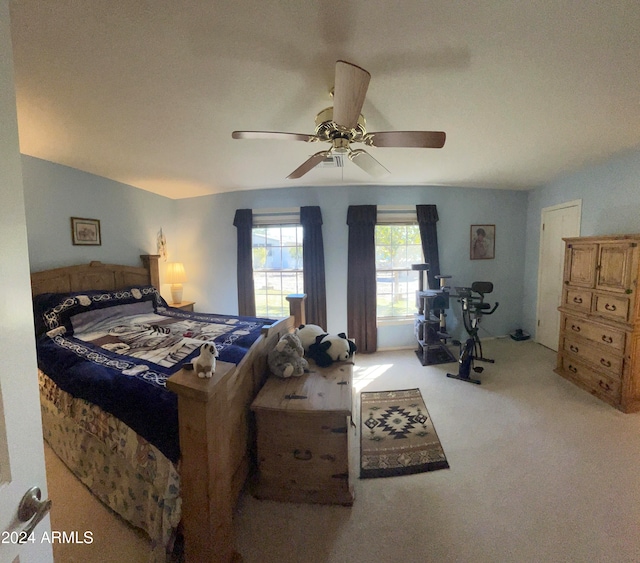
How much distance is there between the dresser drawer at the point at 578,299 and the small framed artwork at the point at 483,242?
123cm

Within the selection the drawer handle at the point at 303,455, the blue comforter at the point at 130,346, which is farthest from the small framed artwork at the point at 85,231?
the drawer handle at the point at 303,455

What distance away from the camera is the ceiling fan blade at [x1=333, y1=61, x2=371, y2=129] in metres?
1.12

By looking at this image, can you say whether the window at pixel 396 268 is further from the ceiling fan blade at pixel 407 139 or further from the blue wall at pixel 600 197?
the ceiling fan blade at pixel 407 139

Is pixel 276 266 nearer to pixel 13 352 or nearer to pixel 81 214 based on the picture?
pixel 81 214

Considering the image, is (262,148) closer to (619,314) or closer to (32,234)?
(32,234)

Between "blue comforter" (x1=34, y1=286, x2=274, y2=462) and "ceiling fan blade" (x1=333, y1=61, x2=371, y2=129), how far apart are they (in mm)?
1500

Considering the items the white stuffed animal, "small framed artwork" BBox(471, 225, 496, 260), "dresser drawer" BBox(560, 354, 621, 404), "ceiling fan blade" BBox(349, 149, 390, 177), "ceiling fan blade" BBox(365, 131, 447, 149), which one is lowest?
"dresser drawer" BBox(560, 354, 621, 404)

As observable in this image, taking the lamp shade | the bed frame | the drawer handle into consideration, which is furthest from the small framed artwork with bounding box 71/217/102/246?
the drawer handle

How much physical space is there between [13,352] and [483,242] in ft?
15.7

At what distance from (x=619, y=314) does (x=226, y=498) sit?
3.48 metres

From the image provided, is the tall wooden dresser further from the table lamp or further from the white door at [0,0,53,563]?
the table lamp

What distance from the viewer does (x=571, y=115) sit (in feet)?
6.41

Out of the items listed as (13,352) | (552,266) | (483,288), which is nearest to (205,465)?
(13,352)

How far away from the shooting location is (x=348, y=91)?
1226 millimetres
